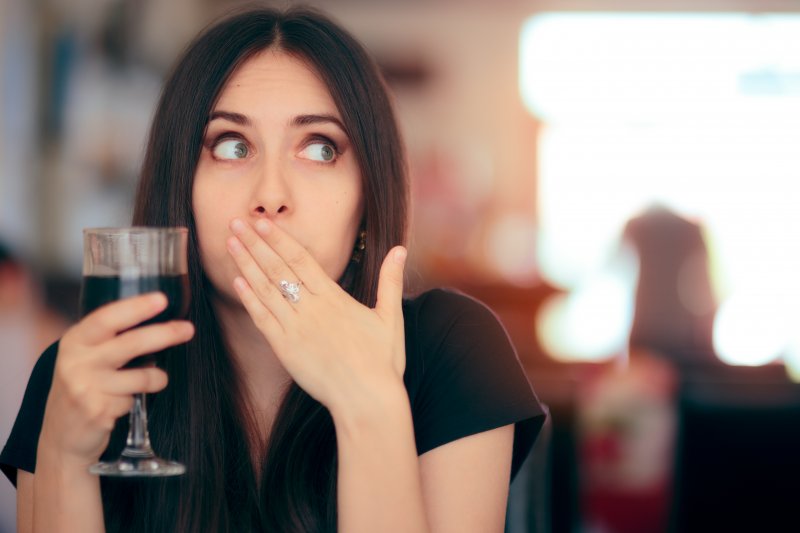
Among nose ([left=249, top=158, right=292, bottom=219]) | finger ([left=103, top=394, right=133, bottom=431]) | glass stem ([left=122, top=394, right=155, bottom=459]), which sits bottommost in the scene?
glass stem ([left=122, top=394, right=155, bottom=459])

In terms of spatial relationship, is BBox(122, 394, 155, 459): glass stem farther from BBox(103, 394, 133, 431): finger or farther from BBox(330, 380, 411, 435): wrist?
BBox(330, 380, 411, 435): wrist

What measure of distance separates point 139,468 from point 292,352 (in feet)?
0.77

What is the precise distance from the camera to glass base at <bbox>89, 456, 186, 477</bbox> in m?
1.04

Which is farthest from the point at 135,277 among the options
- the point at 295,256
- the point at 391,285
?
the point at 391,285

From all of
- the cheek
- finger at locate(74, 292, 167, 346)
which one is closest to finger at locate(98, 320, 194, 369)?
finger at locate(74, 292, 167, 346)

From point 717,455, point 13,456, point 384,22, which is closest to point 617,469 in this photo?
point 717,455

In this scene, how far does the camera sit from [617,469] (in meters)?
3.23

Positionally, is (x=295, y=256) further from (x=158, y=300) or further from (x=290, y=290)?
(x=158, y=300)

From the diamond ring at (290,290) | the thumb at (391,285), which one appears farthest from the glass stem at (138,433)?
the thumb at (391,285)

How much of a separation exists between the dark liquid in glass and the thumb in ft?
0.85

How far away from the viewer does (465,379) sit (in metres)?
1.33

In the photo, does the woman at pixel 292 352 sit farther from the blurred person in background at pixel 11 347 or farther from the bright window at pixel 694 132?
the bright window at pixel 694 132

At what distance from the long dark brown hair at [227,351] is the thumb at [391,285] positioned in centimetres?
27

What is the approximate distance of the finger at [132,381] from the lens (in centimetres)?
104
